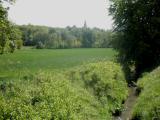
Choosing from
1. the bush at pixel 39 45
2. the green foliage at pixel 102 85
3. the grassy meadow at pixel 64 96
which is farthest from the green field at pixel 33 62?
the bush at pixel 39 45

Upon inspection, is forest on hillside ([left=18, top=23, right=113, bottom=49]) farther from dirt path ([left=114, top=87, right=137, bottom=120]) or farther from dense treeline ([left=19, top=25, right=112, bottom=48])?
dirt path ([left=114, top=87, right=137, bottom=120])

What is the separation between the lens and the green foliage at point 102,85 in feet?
70.6

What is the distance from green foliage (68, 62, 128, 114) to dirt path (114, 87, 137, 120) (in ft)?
1.33

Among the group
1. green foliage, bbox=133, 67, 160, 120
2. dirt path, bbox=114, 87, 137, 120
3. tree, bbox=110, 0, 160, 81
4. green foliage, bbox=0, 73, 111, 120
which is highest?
tree, bbox=110, 0, 160, 81

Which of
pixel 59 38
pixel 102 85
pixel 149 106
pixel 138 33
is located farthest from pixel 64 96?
pixel 59 38

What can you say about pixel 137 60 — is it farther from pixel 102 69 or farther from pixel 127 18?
pixel 102 69

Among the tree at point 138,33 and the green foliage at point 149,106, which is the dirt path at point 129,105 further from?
the tree at point 138,33

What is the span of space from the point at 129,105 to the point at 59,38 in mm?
109648

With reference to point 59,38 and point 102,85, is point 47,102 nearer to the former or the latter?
point 102,85

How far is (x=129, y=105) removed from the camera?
24.3 meters

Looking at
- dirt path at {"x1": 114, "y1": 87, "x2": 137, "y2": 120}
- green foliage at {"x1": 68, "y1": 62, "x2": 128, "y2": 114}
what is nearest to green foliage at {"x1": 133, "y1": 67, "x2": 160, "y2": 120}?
dirt path at {"x1": 114, "y1": 87, "x2": 137, "y2": 120}

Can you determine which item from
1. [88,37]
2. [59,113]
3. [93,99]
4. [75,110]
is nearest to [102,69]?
[93,99]

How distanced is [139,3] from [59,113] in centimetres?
2913

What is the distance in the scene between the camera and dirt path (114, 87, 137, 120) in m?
21.5
